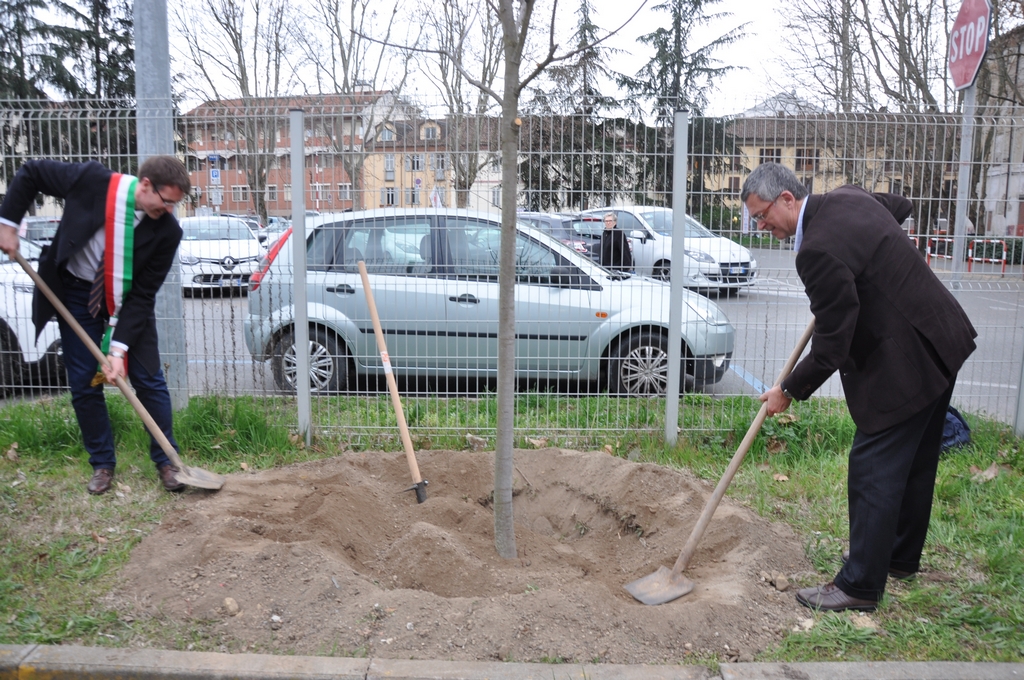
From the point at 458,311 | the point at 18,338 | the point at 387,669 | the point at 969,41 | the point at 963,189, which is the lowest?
the point at 387,669

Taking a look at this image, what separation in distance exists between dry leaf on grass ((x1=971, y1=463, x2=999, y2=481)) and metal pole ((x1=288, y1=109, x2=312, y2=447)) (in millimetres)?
4509

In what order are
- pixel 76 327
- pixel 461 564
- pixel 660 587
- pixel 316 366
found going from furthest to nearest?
1. pixel 316 366
2. pixel 76 327
3. pixel 461 564
4. pixel 660 587

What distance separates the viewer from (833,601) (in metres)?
3.40

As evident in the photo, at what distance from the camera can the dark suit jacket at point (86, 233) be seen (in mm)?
4281

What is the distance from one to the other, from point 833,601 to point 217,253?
4558 mm

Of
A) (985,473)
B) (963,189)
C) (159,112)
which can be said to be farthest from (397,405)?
(963,189)

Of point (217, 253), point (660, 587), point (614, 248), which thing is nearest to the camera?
point (660, 587)

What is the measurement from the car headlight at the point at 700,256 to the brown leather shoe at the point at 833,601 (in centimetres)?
257

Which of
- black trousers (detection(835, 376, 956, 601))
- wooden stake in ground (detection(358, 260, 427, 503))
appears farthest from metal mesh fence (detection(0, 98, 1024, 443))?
black trousers (detection(835, 376, 956, 601))

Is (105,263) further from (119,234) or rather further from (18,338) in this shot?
(18,338)

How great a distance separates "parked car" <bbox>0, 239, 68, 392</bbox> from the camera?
592 cm

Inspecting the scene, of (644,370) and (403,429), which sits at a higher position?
(644,370)

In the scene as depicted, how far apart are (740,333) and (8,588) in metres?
4.62

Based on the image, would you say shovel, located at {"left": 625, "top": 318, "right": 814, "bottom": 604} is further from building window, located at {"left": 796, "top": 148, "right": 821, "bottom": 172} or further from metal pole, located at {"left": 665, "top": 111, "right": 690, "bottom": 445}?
building window, located at {"left": 796, "top": 148, "right": 821, "bottom": 172}
